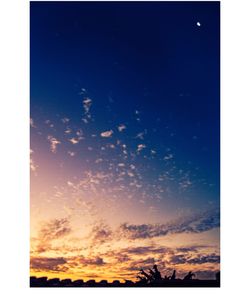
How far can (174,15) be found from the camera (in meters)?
3.67

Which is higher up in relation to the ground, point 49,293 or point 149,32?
point 149,32

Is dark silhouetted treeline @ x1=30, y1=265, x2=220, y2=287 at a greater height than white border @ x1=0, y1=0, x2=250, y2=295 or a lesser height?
lesser

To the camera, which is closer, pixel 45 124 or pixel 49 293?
pixel 49 293

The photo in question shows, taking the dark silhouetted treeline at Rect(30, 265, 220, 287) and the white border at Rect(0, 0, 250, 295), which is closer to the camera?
the white border at Rect(0, 0, 250, 295)

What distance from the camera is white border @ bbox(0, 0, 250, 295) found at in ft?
10.8

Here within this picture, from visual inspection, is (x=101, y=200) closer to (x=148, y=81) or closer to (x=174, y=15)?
(x=148, y=81)
